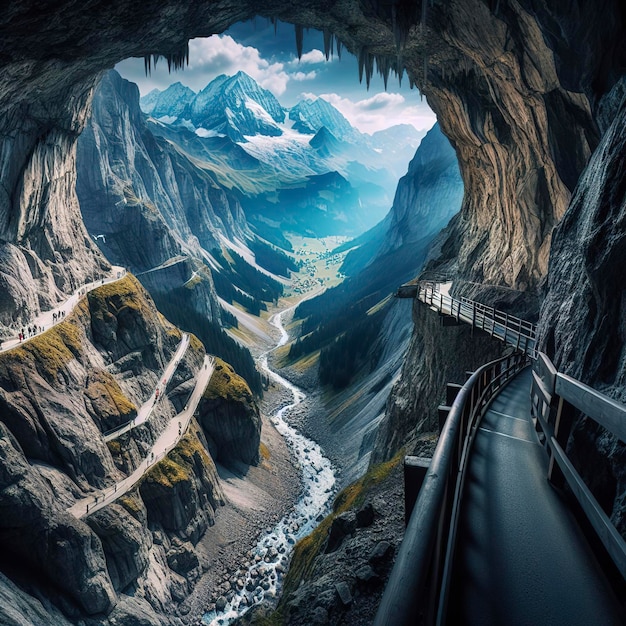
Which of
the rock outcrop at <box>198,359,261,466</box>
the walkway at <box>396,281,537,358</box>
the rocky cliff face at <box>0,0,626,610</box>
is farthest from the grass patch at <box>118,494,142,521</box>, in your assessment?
the walkway at <box>396,281,537,358</box>

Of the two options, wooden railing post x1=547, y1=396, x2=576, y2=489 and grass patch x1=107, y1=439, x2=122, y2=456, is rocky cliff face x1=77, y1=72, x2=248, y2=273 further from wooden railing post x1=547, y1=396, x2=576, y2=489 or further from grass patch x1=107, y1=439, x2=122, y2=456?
wooden railing post x1=547, y1=396, x2=576, y2=489

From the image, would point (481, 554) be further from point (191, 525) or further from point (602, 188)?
point (191, 525)

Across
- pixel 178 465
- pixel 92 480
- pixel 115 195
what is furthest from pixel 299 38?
pixel 115 195

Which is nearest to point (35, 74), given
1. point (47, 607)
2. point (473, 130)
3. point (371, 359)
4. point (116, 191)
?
point (473, 130)

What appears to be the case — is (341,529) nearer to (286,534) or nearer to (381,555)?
(381,555)

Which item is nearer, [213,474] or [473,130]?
[473,130]

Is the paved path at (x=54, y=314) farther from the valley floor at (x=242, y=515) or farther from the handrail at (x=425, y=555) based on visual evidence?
the handrail at (x=425, y=555)

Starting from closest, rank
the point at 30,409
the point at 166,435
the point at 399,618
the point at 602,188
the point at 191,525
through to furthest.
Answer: the point at 399,618, the point at 602,188, the point at 30,409, the point at 191,525, the point at 166,435
